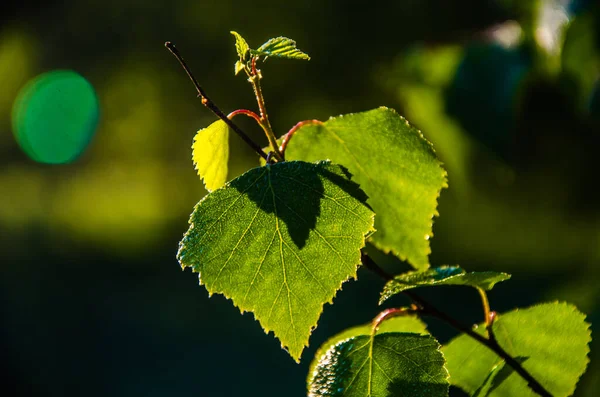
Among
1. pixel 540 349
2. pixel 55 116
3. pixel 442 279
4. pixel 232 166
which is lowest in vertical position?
pixel 540 349

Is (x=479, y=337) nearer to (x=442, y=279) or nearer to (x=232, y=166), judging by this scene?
(x=442, y=279)

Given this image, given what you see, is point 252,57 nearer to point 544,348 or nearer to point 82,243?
point 544,348

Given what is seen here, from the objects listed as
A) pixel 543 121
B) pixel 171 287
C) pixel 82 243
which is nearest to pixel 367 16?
pixel 543 121

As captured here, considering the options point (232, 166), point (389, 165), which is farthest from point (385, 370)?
Answer: point (232, 166)

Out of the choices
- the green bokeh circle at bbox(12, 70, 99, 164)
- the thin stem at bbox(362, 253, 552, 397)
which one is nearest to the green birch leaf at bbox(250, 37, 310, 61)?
the thin stem at bbox(362, 253, 552, 397)

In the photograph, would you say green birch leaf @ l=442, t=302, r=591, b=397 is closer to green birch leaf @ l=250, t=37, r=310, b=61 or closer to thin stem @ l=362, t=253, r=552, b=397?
thin stem @ l=362, t=253, r=552, b=397

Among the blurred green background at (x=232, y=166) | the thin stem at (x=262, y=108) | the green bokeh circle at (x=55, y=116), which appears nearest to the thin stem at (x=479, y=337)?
the thin stem at (x=262, y=108)
